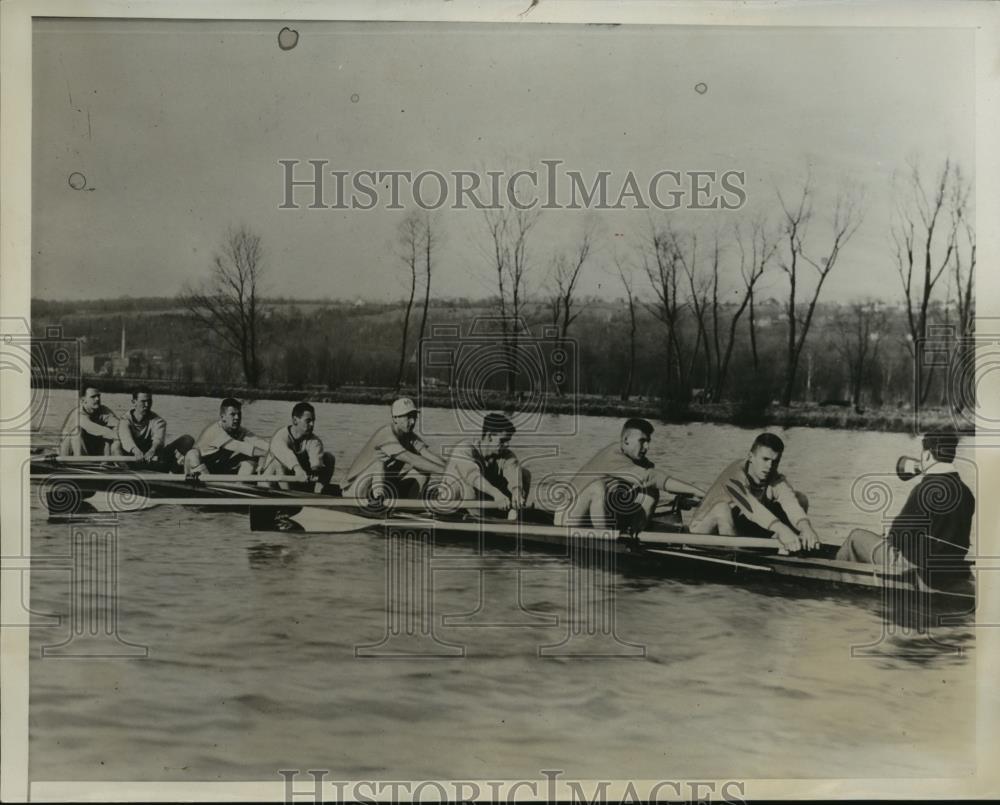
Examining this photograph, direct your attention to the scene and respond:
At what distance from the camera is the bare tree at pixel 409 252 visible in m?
2.54

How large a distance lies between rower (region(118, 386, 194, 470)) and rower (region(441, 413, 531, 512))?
877mm

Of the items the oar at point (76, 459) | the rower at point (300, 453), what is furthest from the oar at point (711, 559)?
the oar at point (76, 459)

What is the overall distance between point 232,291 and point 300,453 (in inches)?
22.5

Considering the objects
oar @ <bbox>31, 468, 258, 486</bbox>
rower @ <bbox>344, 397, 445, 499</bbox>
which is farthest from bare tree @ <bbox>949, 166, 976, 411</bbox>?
oar @ <bbox>31, 468, 258, 486</bbox>

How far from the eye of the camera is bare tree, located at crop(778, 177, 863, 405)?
2.56 meters

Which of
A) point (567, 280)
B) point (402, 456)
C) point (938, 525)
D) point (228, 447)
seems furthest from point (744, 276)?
point (228, 447)

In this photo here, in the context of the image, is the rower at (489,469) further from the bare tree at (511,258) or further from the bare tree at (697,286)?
the bare tree at (697,286)

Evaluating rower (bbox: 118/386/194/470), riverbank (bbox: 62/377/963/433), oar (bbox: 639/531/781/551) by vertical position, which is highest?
riverbank (bbox: 62/377/963/433)

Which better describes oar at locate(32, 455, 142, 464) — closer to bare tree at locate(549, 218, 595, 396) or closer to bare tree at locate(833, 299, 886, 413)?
bare tree at locate(549, 218, 595, 396)

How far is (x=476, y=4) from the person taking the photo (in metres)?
2.54

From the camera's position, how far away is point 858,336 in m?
2.56

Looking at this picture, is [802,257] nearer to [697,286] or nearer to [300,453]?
[697,286]

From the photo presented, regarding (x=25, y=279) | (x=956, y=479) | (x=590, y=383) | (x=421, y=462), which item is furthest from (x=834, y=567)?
(x=25, y=279)

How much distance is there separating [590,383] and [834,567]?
99cm
